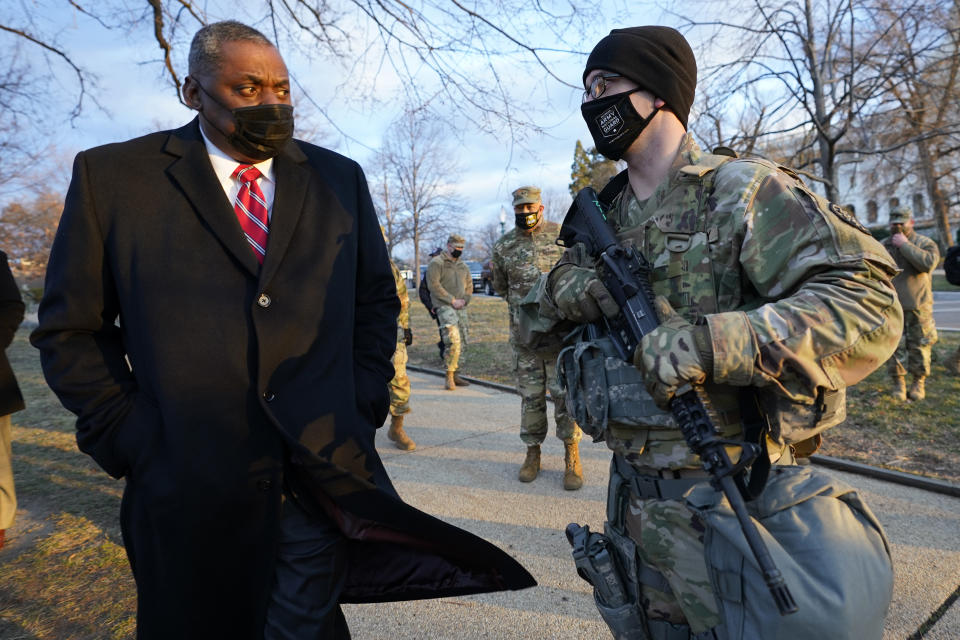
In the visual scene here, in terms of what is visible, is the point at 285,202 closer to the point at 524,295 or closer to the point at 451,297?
the point at 524,295

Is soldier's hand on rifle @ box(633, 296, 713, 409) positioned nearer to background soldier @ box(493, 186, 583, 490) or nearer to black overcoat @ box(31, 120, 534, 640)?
black overcoat @ box(31, 120, 534, 640)

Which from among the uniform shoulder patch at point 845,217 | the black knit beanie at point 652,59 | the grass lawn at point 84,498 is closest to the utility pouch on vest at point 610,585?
the uniform shoulder patch at point 845,217

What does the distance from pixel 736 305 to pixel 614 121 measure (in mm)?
703

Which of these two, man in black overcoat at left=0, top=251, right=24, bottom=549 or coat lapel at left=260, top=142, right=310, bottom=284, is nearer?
coat lapel at left=260, top=142, right=310, bottom=284

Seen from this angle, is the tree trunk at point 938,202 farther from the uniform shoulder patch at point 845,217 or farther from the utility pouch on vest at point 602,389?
the utility pouch on vest at point 602,389

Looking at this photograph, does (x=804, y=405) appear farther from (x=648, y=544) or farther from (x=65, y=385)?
(x=65, y=385)

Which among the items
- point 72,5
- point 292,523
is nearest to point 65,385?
point 292,523

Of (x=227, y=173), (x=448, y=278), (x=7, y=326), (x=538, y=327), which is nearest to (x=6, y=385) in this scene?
(x=7, y=326)

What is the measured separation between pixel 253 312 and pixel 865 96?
6.68m

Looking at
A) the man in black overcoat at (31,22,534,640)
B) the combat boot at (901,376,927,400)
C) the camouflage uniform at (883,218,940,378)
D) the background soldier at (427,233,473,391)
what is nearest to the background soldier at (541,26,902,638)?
the man in black overcoat at (31,22,534,640)

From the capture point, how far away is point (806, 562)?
1.34 meters

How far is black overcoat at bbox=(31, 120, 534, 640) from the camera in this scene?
1.60 meters

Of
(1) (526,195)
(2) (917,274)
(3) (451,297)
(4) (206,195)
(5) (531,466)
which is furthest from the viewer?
(3) (451,297)

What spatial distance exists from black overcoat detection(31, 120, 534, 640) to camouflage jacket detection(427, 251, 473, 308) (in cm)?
702
